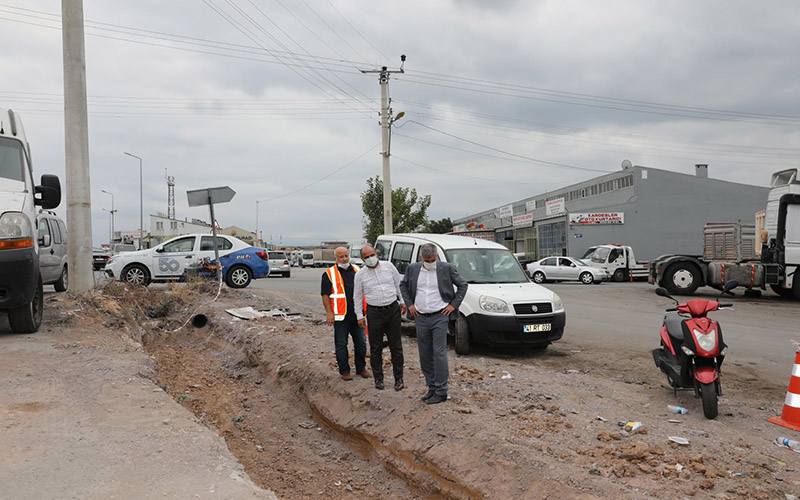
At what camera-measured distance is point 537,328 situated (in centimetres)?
865

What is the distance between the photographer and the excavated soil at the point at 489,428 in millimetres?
4055

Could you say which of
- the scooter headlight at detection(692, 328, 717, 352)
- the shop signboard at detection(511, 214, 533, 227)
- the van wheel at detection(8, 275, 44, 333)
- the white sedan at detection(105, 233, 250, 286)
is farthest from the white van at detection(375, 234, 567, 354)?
the shop signboard at detection(511, 214, 533, 227)

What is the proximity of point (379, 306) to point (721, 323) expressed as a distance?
9634 millimetres

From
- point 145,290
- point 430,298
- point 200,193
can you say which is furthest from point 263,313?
point 430,298

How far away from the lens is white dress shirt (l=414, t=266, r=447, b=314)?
5672 mm

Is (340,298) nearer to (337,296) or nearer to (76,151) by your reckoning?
(337,296)

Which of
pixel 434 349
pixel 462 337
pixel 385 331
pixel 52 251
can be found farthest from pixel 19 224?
pixel 462 337

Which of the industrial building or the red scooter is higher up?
the industrial building

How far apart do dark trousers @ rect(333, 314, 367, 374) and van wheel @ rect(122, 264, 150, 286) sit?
12.1m

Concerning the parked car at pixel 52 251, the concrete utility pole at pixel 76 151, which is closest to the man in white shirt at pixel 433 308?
the concrete utility pole at pixel 76 151

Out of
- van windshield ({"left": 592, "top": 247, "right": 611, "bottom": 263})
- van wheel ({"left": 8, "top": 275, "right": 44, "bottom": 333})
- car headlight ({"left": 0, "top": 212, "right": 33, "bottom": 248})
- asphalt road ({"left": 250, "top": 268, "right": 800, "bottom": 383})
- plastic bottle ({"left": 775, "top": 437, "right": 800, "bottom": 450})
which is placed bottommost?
asphalt road ({"left": 250, "top": 268, "right": 800, "bottom": 383})

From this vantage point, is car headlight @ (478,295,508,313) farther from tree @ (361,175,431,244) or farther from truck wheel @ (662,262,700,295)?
tree @ (361,175,431,244)

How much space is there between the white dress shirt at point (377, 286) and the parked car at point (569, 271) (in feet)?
→ 74.3

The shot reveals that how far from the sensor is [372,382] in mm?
6539
